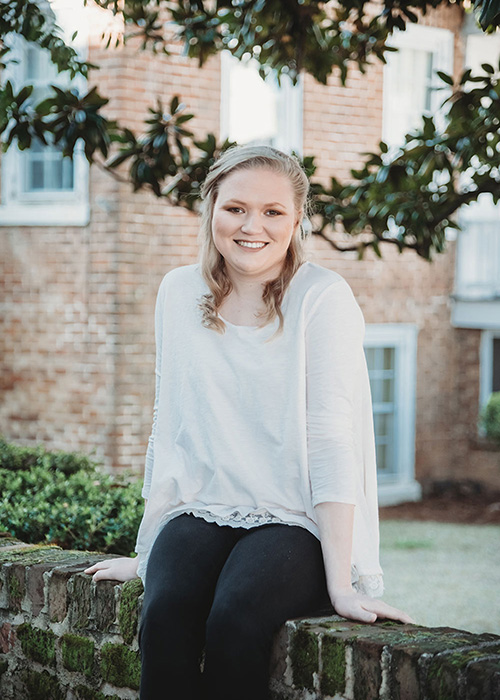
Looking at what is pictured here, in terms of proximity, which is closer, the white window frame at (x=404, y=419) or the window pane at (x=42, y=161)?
the window pane at (x=42, y=161)

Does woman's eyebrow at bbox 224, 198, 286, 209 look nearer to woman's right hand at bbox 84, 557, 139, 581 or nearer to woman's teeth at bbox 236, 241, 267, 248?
woman's teeth at bbox 236, 241, 267, 248

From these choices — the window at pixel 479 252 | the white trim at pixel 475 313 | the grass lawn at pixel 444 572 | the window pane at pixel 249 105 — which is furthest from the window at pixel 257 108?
the grass lawn at pixel 444 572

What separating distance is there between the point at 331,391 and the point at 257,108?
8.52m

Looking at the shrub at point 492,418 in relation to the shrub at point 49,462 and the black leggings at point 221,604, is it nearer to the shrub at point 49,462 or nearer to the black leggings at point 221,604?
the shrub at point 49,462

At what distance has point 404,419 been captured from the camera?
1243 centimetres

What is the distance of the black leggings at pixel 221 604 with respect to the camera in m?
2.55

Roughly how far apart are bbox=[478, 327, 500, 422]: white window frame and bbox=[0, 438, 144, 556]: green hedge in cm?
879

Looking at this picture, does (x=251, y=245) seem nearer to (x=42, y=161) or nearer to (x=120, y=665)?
(x=120, y=665)

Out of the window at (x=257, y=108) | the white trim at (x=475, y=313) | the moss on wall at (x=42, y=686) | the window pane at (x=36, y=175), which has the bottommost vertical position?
the moss on wall at (x=42, y=686)

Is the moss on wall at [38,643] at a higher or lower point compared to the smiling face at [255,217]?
lower

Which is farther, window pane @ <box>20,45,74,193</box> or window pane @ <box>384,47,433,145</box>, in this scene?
window pane @ <box>384,47,433,145</box>

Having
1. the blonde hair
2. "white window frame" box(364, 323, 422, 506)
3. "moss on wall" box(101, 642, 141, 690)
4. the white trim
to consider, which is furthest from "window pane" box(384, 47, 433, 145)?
"moss on wall" box(101, 642, 141, 690)

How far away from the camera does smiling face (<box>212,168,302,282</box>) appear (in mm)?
2980

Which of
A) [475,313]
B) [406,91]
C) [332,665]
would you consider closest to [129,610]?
[332,665]
